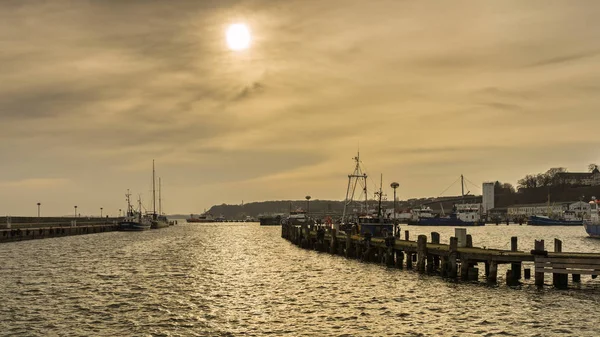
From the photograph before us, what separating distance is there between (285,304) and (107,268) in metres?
28.5

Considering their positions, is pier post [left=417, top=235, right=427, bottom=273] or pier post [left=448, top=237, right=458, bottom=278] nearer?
pier post [left=448, top=237, right=458, bottom=278]

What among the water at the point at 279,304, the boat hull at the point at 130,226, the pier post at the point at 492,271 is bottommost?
the boat hull at the point at 130,226

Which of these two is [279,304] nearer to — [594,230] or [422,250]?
[422,250]

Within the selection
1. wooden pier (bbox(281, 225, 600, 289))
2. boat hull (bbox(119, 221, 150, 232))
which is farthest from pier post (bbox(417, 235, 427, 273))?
boat hull (bbox(119, 221, 150, 232))

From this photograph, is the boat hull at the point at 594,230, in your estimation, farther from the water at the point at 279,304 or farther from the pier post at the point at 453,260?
the pier post at the point at 453,260

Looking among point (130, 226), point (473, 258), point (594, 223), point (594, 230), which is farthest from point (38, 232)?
point (594, 223)

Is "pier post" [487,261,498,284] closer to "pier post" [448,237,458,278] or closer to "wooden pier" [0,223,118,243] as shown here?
"pier post" [448,237,458,278]

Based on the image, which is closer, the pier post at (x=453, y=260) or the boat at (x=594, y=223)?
the pier post at (x=453, y=260)

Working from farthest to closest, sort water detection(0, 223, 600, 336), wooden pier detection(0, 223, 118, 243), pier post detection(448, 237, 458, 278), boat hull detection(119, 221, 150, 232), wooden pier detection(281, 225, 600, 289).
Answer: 1. boat hull detection(119, 221, 150, 232)
2. wooden pier detection(0, 223, 118, 243)
3. pier post detection(448, 237, 458, 278)
4. wooden pier detection(281, 225, 600, 289)
5. water detection(0, 223, 600, 336)

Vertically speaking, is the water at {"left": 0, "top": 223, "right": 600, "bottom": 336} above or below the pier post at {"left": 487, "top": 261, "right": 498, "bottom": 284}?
below

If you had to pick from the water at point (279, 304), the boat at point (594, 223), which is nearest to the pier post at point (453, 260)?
the water at point (279, 304)

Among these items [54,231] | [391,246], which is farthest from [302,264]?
[54,231]

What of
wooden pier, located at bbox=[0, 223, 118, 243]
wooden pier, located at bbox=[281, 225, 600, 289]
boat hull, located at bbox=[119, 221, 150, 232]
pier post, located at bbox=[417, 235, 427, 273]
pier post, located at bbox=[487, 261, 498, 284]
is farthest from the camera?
boat hull, located at bbox=[119, 221, 150, 232]

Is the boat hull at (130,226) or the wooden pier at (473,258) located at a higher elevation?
the wooden pier at (473,258)
